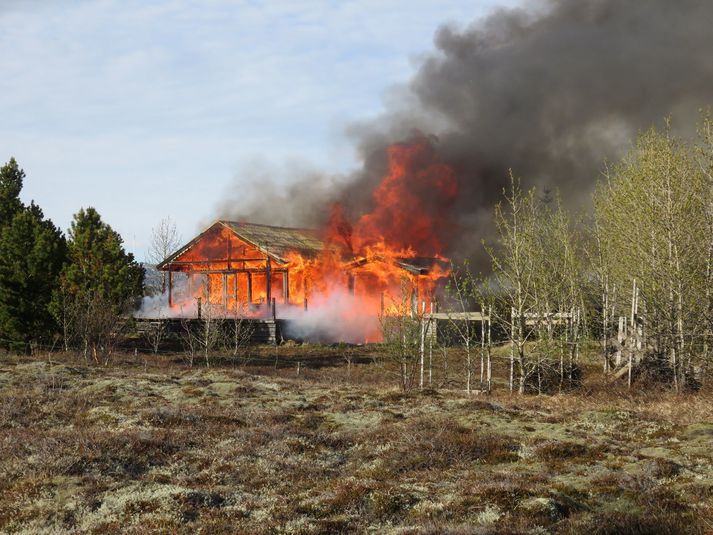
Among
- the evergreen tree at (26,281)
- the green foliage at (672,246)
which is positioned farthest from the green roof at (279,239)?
the green foliage at (672,246)

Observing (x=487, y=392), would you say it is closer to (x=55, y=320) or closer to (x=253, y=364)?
(x=253, y=364)

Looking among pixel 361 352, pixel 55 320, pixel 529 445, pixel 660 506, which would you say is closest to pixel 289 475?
pixel 529 445

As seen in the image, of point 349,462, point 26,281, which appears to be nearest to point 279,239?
point 26,281

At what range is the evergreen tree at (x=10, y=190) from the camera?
184 ft

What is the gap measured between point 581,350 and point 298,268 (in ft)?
77.7

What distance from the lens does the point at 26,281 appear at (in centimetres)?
4197

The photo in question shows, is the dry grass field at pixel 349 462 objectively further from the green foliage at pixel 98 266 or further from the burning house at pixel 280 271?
the burning house at pixel 280 271

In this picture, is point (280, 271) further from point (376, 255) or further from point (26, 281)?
point (26, 281)

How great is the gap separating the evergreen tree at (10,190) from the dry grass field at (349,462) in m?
33.6

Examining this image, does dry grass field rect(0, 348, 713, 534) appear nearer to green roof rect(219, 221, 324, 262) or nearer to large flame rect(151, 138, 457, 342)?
large flame rect(151, 138, 457, 342)

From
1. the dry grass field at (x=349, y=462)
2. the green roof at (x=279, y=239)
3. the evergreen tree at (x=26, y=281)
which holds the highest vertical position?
the green roof at (x=279, y=239)

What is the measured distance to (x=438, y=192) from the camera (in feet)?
177

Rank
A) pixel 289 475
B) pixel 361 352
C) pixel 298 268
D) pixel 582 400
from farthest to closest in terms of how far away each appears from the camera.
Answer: pixel 298 268 < pixel 361 352 < pixel 582 400 < pixel 289 475

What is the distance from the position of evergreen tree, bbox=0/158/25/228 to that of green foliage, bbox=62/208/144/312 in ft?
39.6
